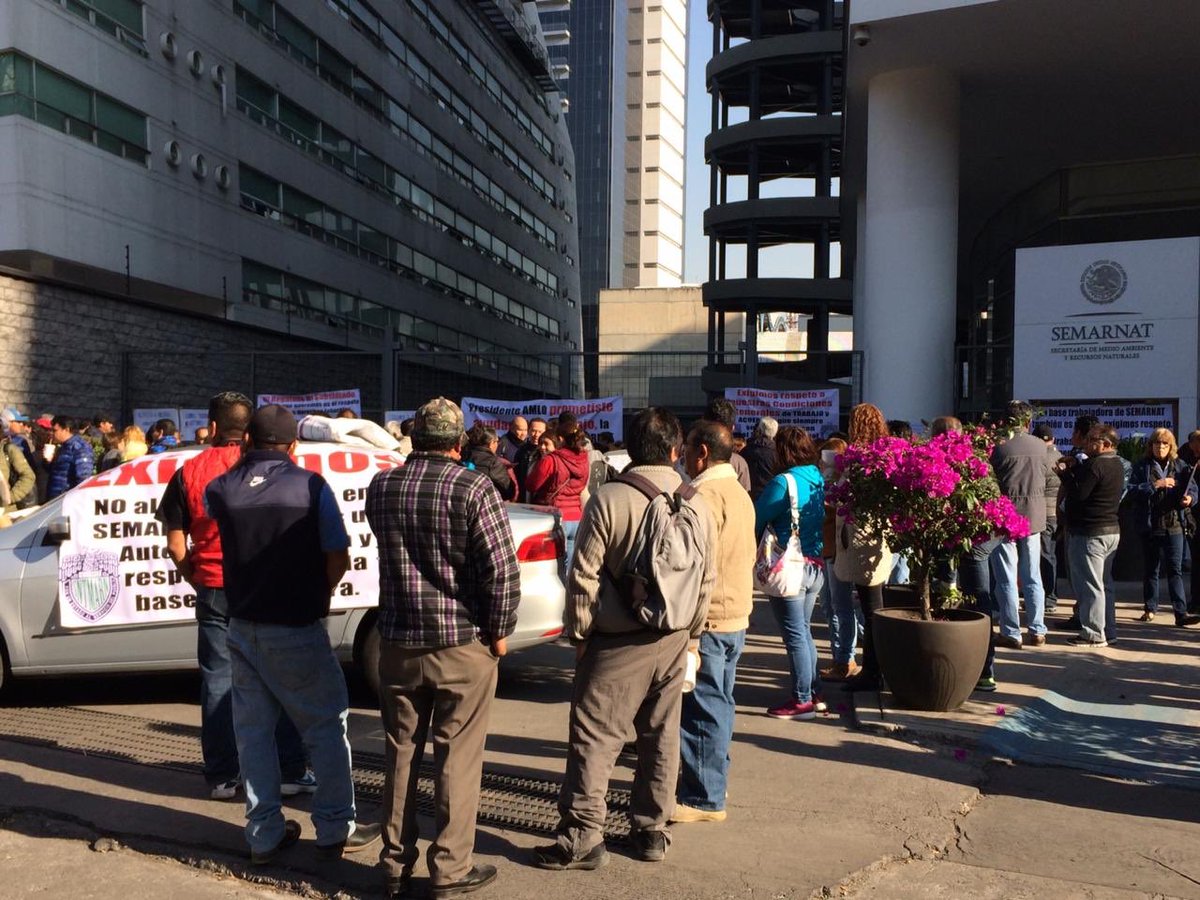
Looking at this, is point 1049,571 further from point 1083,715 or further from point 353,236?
point 353,236

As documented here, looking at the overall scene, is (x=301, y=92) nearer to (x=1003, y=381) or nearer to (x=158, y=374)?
(x=158, y=374)

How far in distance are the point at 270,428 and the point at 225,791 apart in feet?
6.53

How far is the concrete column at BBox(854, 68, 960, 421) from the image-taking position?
18.2 meters

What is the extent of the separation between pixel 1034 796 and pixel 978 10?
1272 cm

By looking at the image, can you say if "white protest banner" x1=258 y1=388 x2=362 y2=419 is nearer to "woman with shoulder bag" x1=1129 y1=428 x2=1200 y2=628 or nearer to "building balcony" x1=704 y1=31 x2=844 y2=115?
"woman with shoulder bag" x1=1129 y1=428 x2=1200 y2=628

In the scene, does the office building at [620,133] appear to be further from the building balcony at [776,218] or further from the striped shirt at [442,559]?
the striped shirt at [442,559]

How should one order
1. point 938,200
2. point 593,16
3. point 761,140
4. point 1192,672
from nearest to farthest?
point 1192,672, point 938,200, point 761,140, point 593,16

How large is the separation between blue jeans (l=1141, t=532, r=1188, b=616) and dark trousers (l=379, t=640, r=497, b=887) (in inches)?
336

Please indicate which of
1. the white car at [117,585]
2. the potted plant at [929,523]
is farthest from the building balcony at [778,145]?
the white car at [117,585]

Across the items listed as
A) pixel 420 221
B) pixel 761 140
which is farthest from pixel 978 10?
pixel 761 140

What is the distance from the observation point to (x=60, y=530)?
7.20 m

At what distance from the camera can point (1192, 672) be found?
8.63m

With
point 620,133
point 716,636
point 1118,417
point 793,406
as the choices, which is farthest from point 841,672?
point 620,133

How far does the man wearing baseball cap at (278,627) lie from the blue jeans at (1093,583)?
7142mm
